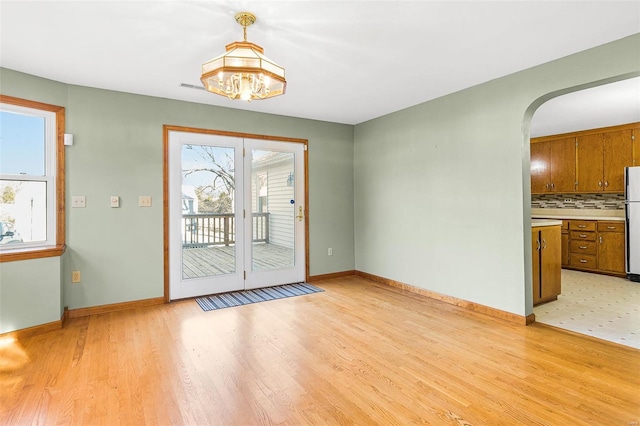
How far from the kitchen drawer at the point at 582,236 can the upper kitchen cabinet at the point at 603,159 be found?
2.45ft

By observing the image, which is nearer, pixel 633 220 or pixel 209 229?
pixel 209 229

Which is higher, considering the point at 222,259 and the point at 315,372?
the point at 222,259

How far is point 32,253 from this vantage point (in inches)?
120

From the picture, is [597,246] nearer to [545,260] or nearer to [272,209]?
[545,260]

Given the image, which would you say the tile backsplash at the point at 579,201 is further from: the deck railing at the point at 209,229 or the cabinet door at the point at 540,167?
the deck railing at the point at 209,229

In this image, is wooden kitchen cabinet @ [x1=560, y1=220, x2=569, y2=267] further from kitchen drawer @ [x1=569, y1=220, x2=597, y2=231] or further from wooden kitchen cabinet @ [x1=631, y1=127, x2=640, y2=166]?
wooden kitchen cabinet @ [x1=631, y1=127, x2=640, y2=166]

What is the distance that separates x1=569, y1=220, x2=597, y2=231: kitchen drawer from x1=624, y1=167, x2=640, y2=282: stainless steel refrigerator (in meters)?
0.47

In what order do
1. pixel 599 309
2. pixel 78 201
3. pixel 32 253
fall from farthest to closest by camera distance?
pixel 599 309 → pixel 78 201 → pixel 32 253

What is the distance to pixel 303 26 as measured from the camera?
7.90 feet

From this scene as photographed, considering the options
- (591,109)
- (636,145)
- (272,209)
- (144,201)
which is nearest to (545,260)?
(591,109)

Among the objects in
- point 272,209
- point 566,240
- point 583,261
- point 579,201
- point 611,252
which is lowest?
point 583,261

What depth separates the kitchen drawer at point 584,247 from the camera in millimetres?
5516

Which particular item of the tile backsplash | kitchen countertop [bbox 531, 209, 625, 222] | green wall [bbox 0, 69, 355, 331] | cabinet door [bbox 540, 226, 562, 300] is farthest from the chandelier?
the tile backsplash

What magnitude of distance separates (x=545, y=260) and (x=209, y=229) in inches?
A: 158
